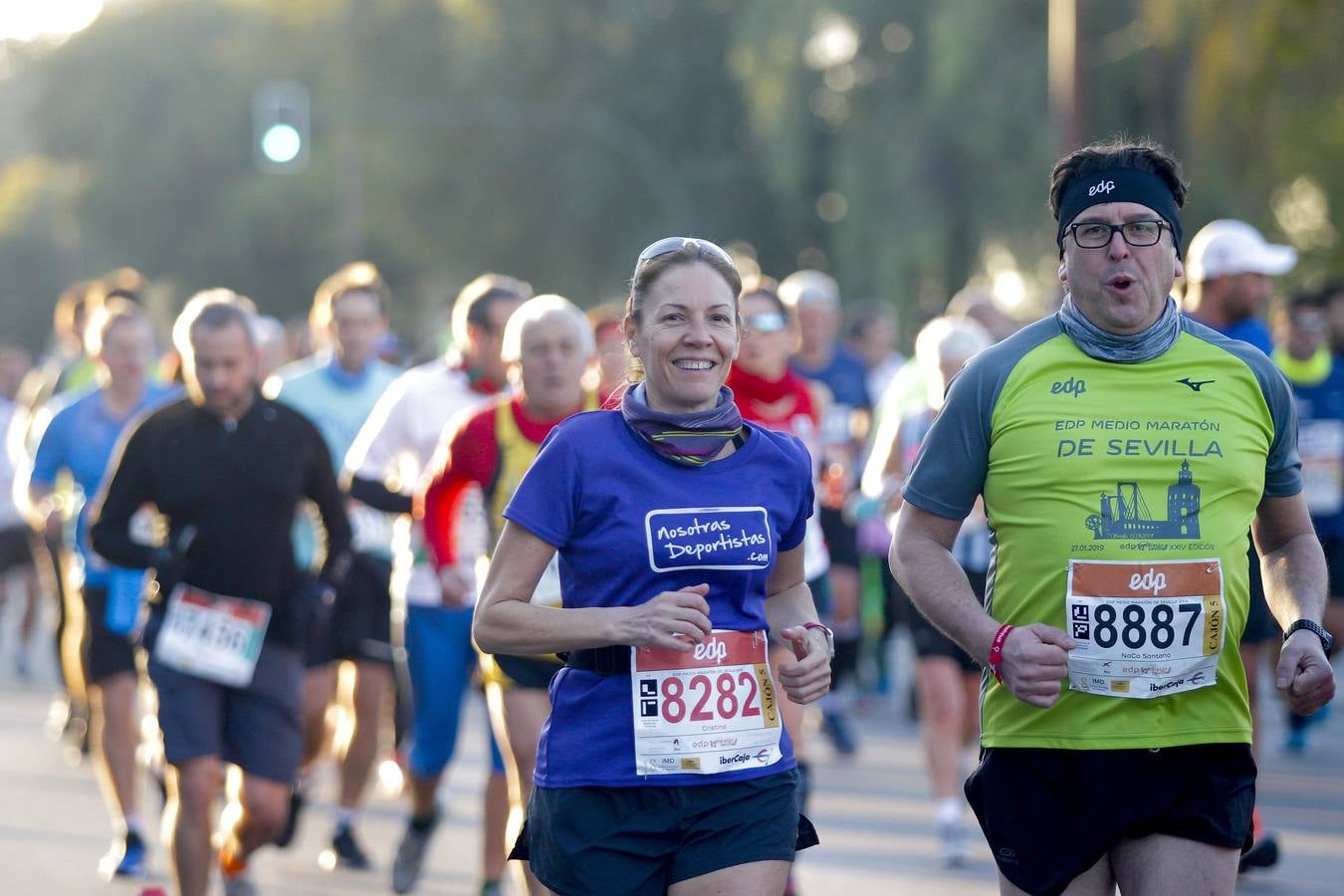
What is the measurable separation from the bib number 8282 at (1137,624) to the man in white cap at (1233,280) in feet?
12.4

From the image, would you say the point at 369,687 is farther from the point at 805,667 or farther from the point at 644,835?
the point at 805,667

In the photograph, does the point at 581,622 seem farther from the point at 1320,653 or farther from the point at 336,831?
the point at 336,831

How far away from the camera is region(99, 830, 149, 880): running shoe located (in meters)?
8.59

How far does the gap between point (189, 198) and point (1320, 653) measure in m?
50.4

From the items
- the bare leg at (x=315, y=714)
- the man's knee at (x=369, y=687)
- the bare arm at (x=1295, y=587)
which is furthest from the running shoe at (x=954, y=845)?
the bare arm at (x=1295, y=587)

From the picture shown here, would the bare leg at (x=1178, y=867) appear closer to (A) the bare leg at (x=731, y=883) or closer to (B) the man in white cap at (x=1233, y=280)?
(A) the bare leg at (x=731, y=883)

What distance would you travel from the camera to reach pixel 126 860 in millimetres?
8633

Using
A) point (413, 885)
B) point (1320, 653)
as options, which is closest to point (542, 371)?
point (413, 885)

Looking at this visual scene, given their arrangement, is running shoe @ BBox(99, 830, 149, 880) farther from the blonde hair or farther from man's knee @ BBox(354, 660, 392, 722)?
the blonde hair

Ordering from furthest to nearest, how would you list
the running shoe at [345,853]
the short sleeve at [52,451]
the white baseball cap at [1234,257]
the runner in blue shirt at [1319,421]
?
the runner in blue shirt at [1319,421] → the short sleeve at [52,451] → the running shoe at [345,853] → the white baseball cap at [1234,257]

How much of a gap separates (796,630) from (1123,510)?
689 mm

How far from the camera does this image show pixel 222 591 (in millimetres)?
6883

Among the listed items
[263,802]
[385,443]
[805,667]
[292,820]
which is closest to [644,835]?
[805,667]

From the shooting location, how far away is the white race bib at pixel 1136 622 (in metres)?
4.23
